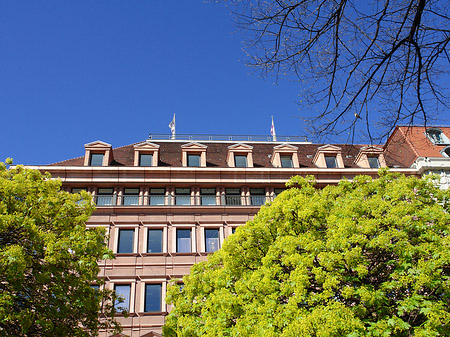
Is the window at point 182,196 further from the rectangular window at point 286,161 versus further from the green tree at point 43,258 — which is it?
A: the green tree at point 43,258

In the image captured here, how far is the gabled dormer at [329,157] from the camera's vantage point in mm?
27341

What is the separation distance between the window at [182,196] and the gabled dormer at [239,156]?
11.5 ft

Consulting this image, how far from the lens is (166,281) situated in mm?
21812

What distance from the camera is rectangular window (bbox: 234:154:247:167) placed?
2673 cm

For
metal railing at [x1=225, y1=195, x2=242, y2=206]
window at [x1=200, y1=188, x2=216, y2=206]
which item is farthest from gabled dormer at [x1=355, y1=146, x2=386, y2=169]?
window at [x1=200, y1=188, x2=216, y2=206]

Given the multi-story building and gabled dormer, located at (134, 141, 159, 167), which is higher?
gabled dormer, located at (134, 141, 159, 167)

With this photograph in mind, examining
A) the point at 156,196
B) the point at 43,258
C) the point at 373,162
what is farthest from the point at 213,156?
the point at 43,258

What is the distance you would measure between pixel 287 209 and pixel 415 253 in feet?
13.2

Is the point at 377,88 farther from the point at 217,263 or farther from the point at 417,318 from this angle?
the point at 217,263

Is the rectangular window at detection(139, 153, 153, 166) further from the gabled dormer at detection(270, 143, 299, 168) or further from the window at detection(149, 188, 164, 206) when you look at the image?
the gabled dormer at detection(270, 143, 299, 168)

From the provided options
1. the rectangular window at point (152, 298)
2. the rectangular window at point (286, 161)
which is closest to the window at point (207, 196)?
Result: the rectangular window at point (286, 161)

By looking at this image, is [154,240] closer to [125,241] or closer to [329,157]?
[125,241]

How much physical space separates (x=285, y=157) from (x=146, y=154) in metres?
9.25

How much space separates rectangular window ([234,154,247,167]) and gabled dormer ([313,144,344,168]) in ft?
16.4
